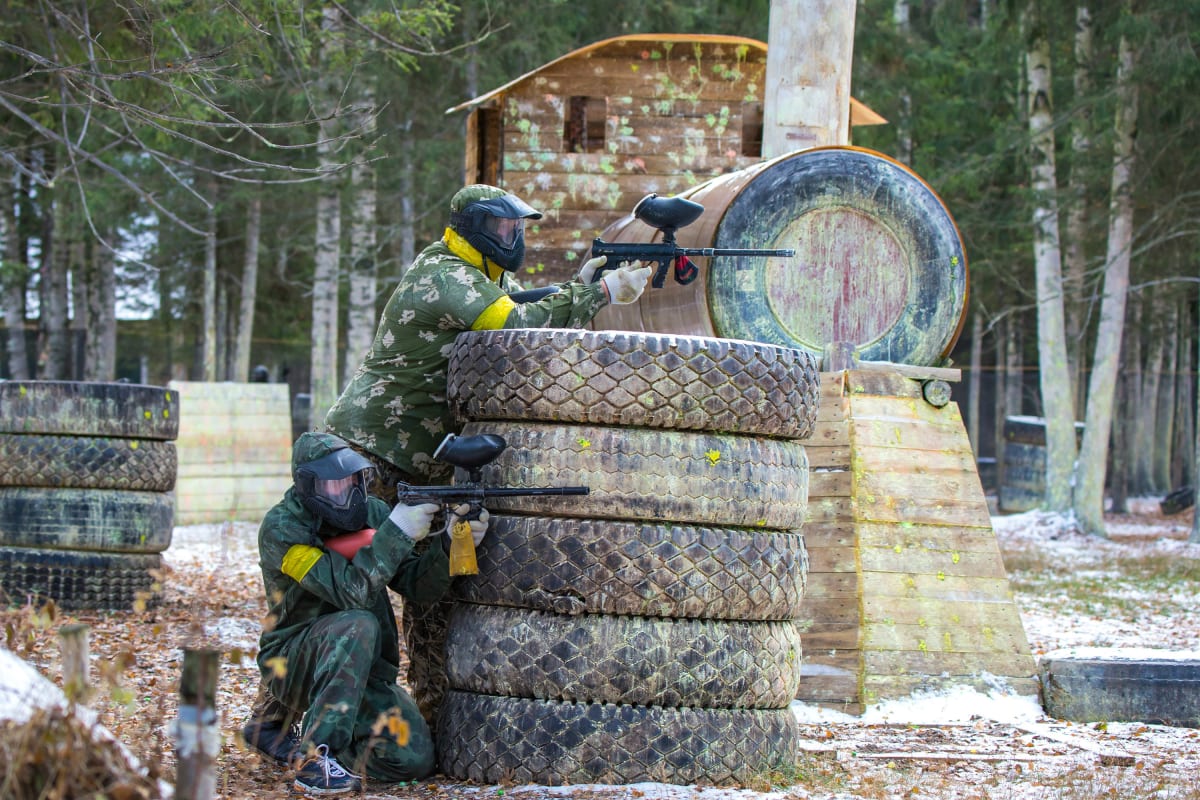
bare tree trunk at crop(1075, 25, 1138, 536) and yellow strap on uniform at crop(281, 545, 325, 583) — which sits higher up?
bare tree trunk at crop(1075, 25, 1138, 536)

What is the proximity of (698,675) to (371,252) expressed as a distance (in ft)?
43.3

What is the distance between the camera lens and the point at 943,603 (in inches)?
249

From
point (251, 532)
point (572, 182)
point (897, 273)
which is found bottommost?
point (251, 532)

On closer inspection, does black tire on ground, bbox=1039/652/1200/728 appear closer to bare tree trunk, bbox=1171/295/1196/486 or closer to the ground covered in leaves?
the ground covered in leaves

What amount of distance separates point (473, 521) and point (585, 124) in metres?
5.30

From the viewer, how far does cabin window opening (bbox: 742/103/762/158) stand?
9.27 meters

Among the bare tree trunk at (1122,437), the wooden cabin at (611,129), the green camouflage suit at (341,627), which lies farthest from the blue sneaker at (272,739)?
the bare tree trunk at (1122,437)

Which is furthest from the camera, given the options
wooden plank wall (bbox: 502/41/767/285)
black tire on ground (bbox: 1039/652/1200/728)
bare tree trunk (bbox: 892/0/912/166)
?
bare tree trunk (bbox: 892/0/912/166)

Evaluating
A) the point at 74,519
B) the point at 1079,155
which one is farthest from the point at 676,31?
the point at 74,519

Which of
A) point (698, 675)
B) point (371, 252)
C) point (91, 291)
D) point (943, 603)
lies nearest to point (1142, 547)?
point (371, 252)

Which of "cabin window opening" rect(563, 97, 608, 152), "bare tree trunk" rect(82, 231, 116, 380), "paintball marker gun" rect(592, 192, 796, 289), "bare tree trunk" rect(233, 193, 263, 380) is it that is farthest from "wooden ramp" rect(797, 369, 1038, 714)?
"bare tree trunk" rect(82, 231, 116, 380)

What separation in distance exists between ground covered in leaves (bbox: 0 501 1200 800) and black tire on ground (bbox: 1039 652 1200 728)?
0.07 m

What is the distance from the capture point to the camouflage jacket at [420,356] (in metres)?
4.95

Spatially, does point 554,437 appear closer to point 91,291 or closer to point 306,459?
point 306,459
